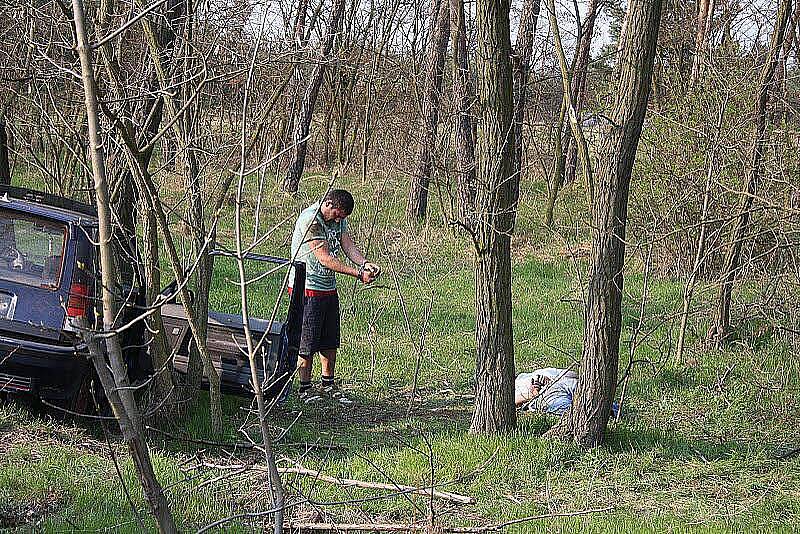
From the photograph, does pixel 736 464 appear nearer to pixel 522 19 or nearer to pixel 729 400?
pixel 729 400

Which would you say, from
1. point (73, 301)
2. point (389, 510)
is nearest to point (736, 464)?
point (389, 510)

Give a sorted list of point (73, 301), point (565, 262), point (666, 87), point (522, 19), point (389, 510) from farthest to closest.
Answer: point (522, 19) < point (565, 262) < point (666, 87) < point (73, 301) < point (389, 510)

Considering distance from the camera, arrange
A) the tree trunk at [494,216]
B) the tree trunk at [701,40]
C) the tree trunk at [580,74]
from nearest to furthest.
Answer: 1. the tree trunk at [494,216]
2. the tree trunk at [701,40]
3. the tree trunk at [580,74]

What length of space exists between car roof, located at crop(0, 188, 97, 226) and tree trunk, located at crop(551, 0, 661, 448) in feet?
12.1

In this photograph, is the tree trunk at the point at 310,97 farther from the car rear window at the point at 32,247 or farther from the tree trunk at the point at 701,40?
the tree trunk at the point at 701,40

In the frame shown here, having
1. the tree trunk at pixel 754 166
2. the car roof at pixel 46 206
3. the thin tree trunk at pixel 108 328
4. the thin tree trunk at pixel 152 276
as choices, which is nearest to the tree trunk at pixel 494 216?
the thin tree trunk at pixel 152 276

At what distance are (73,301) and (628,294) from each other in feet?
32.2

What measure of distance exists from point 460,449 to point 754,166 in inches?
185

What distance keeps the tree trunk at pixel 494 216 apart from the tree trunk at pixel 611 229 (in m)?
0.59

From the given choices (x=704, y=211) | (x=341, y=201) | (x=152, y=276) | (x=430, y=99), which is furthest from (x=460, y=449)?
(x=430, y=99)

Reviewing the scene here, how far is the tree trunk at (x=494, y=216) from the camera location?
22.6 feet

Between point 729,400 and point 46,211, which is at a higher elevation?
point 46,211

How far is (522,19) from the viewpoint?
67.3 ft

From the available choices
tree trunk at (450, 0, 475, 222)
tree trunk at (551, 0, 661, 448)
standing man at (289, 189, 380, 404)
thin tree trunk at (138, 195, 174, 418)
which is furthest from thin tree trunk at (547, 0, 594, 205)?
thin tree trunk at (138, 195, 174, 418)
